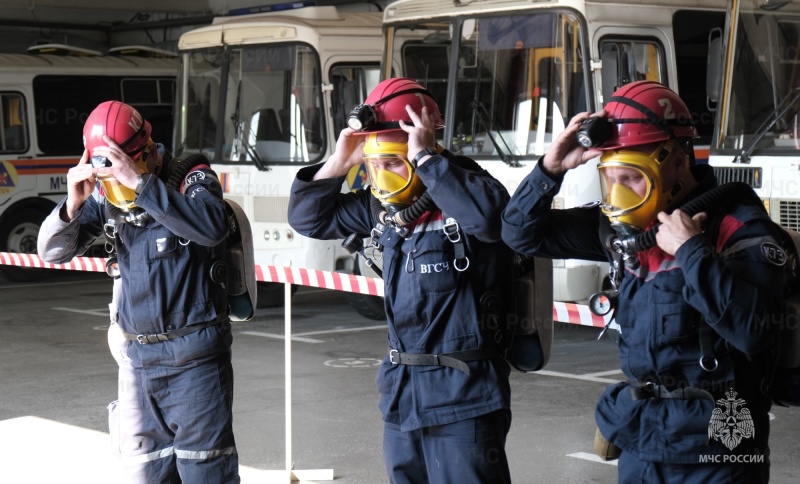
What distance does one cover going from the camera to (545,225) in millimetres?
3586

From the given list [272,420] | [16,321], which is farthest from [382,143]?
[16,321]

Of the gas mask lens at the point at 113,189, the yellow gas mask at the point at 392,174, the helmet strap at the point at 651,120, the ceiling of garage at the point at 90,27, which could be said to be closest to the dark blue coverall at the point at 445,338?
the yellow gas mask at the point at 392,174

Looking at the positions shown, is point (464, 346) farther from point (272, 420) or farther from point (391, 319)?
point (272, 420)

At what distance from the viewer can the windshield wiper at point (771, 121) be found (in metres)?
8.34

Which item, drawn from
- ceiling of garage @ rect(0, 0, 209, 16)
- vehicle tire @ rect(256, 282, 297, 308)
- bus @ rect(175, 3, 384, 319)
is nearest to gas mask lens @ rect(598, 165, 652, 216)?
bus @ rect(175, 3, 384, 319)

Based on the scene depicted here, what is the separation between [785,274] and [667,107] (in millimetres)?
579

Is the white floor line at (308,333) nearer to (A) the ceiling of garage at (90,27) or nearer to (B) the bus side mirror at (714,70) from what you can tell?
(B) the bus side mirror at (714,70)

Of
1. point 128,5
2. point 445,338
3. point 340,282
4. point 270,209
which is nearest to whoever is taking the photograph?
point 445,338

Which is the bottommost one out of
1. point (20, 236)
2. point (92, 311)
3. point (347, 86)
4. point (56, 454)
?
point (92, 311)

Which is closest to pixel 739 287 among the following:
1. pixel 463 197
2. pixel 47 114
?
pixel 463 197

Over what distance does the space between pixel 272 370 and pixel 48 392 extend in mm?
1819

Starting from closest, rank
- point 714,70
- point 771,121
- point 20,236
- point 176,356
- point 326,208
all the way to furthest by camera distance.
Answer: point 326,208, point 176,356, point 771,121, point 714,70, point 20,236

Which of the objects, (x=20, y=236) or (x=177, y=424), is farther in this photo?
(x=20, y=236)

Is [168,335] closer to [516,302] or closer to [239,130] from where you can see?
[516,302]
